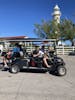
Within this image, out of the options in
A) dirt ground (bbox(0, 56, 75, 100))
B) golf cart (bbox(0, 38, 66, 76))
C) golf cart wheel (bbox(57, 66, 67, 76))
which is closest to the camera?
dirt ground (bbox(0, 56, 75, 100))

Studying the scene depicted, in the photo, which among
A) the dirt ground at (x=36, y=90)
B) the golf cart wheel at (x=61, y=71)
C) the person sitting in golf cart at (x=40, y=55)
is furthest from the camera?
the person sitting in golf cart at (x=40, y=55)

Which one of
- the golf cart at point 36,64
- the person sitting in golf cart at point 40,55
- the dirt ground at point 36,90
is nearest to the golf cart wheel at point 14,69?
the golf cart at point 36,64

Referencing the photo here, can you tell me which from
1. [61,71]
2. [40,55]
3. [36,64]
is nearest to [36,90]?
[61,71]

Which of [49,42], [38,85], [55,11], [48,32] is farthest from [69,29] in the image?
[38,85]

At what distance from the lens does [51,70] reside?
14680 mm

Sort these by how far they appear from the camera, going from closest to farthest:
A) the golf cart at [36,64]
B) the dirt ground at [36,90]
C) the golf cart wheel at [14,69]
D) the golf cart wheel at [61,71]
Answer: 1. the dirt ground at [36,90]
2. the golf cart wheel at [61,71]
3. the golf cart at [36,64]
4. the golf cart wheel at [14,69]

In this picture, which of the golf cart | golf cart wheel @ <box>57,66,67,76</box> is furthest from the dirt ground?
the golf cart

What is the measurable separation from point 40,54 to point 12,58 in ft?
4.78

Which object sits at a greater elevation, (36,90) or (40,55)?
(40,55)

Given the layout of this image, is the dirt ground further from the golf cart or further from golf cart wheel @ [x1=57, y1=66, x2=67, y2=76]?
the golf cart

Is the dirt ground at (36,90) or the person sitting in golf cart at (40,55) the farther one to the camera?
the person sitting in golf cart at (40,55)

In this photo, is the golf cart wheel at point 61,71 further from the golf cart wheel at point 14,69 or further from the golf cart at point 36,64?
the golf cart wheel at point 14,69

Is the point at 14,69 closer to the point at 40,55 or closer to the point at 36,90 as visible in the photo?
the point at 40,55

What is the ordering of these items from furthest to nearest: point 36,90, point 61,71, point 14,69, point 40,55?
1. point 40,55
2. point 14,69
3. point 61,71
4. point 36,90
